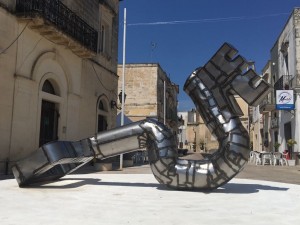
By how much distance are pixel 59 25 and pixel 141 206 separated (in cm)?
999

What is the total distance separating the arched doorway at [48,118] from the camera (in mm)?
14656

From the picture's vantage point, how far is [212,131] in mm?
8023

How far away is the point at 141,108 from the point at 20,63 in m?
25.2

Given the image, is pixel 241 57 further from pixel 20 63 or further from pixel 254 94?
pixel 20 63

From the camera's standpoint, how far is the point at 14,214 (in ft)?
17.1

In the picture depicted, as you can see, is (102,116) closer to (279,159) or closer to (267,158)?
(267,158)

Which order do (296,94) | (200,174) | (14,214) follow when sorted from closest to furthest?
(14,214) → (200,174) → (296,94)

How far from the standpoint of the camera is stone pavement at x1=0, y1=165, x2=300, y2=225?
5.01m

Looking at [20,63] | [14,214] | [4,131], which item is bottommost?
[14,214]

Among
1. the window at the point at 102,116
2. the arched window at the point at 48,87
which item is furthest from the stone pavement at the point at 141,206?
the window at the point at 102,116

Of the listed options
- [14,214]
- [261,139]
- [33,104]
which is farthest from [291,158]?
[14,214]

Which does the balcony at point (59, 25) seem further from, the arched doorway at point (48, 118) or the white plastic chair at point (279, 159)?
the white plastic chair at point (279, 159)

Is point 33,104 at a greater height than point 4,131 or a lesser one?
greater

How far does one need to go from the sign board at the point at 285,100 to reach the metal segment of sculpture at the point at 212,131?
1811 cm
